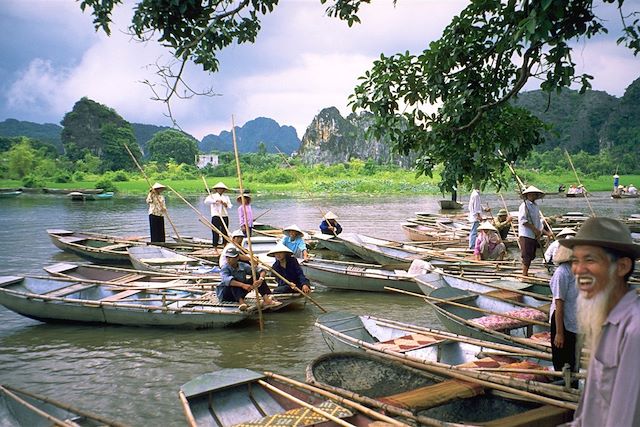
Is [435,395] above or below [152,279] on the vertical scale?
below

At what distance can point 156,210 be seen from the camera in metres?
13.0

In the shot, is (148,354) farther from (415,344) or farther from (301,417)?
(301,417)

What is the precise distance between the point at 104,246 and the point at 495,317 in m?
10.8

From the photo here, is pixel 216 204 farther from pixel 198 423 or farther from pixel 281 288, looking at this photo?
pixel 198 423

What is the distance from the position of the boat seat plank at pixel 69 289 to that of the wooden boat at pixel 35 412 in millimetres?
4074

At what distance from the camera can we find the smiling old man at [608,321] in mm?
1792

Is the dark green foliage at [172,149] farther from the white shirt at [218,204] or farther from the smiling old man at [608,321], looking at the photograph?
the smiling old man at [608,321]

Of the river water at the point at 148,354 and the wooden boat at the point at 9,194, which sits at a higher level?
the wooden boat at the point at 9,194

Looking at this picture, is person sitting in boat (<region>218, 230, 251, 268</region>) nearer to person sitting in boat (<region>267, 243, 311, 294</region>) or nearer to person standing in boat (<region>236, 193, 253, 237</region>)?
person sitting in boat (<region>267, 243, 311, 294</region>)

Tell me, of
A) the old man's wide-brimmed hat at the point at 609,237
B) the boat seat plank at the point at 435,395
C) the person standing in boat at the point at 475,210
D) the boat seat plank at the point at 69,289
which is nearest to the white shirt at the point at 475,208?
the person standing in boat at the point at 475,210

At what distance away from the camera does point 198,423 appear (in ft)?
13.4

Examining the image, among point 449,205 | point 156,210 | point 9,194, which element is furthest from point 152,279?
point 9,194

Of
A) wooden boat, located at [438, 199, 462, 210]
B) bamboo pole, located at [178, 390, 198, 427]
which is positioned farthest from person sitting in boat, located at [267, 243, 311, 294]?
wooden boat, located at [438, 199, 462, 210]

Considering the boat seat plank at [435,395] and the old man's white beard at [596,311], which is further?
the boat seat plank at [435,395]
